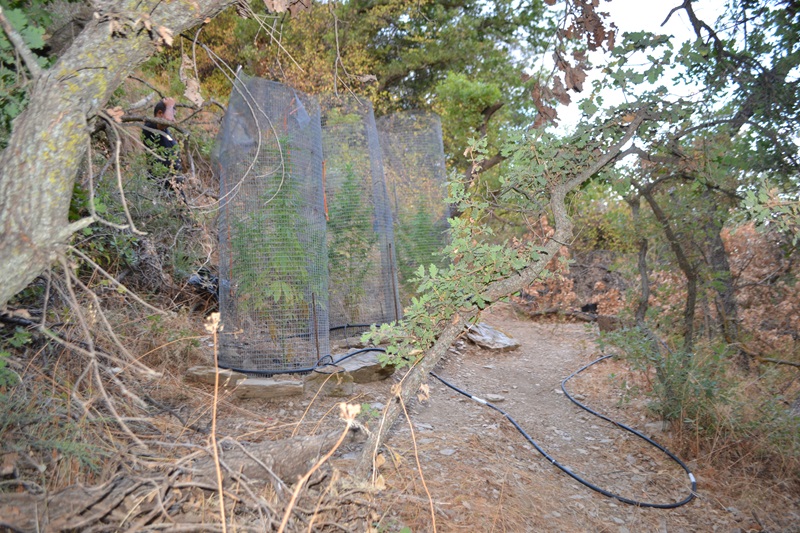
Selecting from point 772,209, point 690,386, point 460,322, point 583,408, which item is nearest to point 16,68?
point 460,322

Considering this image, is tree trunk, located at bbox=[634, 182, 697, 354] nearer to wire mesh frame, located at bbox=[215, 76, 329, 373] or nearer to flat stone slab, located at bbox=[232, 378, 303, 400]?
wire mesh frame, located at bbox=[215, 76, 329, 373]

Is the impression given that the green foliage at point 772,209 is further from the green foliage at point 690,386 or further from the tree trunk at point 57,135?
the tree trunk at point 57,135

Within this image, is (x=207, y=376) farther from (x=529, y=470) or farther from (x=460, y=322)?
(x=529, y=470)

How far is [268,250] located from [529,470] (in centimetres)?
269

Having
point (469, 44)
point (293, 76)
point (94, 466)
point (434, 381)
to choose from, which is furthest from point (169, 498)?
point (469, 44)

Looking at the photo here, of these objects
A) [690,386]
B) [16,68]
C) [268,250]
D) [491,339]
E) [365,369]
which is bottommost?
[491,339]

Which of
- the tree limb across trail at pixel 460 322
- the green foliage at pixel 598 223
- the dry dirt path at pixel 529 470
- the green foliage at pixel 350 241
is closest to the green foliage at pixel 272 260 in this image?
the dry dirt path at pixel 529 470

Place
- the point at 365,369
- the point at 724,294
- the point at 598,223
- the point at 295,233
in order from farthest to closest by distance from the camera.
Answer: the point at 598,223, the point at 365,369, the point at 295,233, the point at 724,294

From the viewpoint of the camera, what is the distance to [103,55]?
184 centimetres

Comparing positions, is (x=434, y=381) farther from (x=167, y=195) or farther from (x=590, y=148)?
(x=167, y=195)

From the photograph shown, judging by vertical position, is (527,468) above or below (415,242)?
below

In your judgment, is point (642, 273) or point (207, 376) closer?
point (207, 376)

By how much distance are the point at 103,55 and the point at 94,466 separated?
1639 mm

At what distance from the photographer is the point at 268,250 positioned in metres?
4.46
